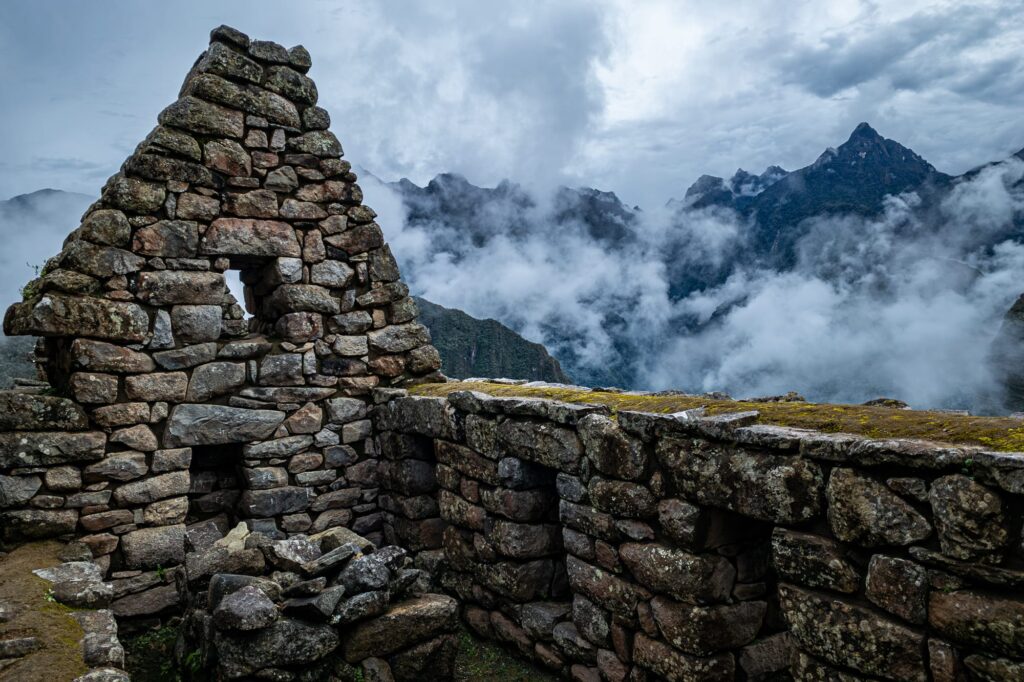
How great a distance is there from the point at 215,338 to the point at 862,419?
6654 mm

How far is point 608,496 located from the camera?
5184 mm

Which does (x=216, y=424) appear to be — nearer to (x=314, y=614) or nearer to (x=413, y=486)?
(x=413, y=486)

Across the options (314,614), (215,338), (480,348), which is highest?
(215,338)

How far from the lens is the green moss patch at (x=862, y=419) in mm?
3369

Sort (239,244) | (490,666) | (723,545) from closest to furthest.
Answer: (723,545) → (490,666) → (239,244)

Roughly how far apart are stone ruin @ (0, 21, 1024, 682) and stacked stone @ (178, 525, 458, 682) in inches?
0.9

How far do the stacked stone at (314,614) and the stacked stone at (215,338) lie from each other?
5.75ft

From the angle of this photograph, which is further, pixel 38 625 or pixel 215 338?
pixel 215 338

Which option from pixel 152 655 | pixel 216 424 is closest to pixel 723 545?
pixel 152 655

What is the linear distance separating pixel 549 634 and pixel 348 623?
187 centimetres

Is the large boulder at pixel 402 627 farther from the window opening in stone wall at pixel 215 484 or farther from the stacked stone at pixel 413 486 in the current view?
the window opening in stone wall at pixel 215 484

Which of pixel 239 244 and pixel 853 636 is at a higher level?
pixel 239 244

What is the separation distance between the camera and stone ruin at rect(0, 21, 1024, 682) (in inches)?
138

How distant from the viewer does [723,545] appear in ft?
15.6
